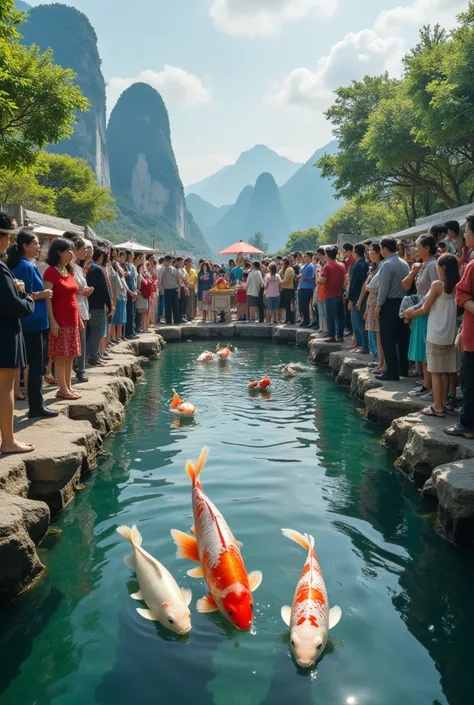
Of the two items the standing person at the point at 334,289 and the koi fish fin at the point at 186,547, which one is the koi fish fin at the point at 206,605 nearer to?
the koi fish fin at the point at 186,547

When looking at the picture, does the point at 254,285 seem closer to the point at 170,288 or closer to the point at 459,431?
the point at 170,288

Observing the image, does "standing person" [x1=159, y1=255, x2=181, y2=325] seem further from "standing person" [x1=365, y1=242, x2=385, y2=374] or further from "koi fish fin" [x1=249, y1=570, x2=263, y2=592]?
"koi fish fin" [x1=249, y1=570, x2=263, y2=592]

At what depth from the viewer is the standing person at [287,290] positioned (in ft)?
52.8

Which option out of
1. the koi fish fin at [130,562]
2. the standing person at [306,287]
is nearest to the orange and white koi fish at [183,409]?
the koi fish fin at [130,562]

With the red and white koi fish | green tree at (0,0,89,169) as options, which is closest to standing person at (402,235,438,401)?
the red and white koi fish

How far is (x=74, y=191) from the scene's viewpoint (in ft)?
170

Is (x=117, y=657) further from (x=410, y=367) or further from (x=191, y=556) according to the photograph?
(x=410, y=367)

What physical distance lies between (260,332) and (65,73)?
29.9ft

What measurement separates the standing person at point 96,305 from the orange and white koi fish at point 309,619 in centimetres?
619

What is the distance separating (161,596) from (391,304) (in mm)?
5846

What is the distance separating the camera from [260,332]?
656 inches

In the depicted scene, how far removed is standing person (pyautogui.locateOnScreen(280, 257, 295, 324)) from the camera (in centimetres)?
1609

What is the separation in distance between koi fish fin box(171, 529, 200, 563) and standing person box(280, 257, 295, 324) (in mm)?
12670

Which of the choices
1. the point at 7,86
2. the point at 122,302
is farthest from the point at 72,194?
the point at 122,302
